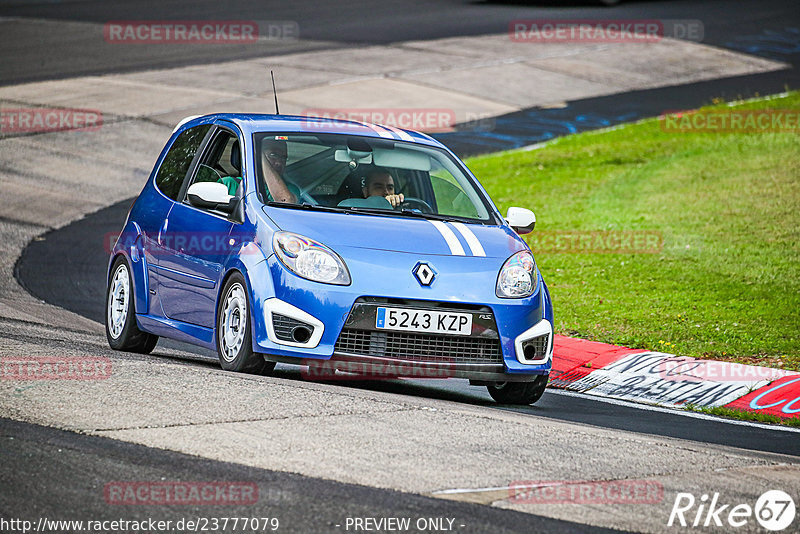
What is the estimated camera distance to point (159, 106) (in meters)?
22.5

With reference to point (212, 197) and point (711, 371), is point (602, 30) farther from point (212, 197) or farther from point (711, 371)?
point (212, 197)

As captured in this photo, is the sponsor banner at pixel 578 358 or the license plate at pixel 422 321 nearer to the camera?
the license plate at pixel 422 321

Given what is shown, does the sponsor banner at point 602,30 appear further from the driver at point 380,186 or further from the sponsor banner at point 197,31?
the driver at point 380,186

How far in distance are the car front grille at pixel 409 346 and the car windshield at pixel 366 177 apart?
1070mm

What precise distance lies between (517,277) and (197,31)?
23.9m

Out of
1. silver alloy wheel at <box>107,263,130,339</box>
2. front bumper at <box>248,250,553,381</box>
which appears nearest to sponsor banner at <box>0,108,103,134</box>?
silver alloy wheel at <box>107,263,130,339</box>

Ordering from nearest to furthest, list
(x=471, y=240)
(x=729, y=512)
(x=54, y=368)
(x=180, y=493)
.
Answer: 1. (x=180, y=493)
2. (x=729, y=512)
3. (x=54, y=368)
4. (x=471, y=240)

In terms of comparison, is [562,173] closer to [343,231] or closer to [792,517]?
[343,231]

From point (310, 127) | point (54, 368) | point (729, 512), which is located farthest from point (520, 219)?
point (729, 512)

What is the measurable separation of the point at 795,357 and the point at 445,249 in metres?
3.77

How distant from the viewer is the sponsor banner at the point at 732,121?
22.4 metres

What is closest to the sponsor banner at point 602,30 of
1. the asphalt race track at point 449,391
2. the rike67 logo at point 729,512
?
the asphalt race track at point 449,391

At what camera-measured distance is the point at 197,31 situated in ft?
99.6

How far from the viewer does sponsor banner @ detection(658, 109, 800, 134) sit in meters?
22.4
